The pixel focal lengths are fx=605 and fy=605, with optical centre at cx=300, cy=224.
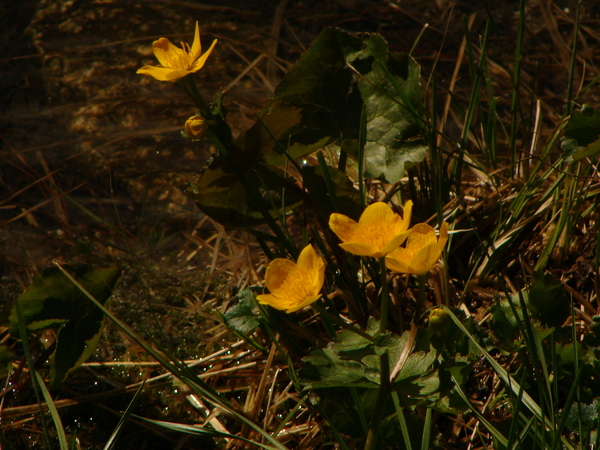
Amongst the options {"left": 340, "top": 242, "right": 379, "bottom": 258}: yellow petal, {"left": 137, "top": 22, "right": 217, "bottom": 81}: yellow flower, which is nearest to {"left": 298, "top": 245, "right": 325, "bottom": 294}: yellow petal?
{"left": 340, "top": 242, "right": 379, "bottom": 258}: yellow petal

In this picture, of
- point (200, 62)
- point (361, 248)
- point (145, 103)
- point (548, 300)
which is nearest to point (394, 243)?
point (361, 248)

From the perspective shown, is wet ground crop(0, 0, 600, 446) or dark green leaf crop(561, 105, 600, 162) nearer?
dark green leaf crop(561, 105, 600, 162)

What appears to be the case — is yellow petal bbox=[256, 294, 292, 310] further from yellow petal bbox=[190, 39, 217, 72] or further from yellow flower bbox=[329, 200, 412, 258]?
yellow petal bbox=[190, 39, 217, 72]

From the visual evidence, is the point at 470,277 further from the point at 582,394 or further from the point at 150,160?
the point at 150,160

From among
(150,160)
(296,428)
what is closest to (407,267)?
(296,428)

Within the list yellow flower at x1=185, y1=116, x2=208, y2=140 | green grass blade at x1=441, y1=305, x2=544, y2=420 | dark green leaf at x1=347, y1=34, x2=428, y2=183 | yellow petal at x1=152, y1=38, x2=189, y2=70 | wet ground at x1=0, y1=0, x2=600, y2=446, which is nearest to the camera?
green grass blade at x1=441, y1=305, x2=544, y2=420

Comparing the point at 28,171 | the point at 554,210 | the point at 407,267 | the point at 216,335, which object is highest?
the point at 407,267
